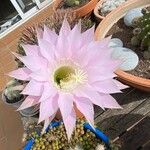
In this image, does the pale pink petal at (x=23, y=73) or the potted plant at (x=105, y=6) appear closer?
the pale pink petal at (x=23, y=73)

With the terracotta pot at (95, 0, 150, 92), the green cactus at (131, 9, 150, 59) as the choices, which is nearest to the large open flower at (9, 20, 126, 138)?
the terracotta pot at (95, 0, 150, 92)

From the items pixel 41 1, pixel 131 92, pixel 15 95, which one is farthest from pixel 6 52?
pixel 131 92

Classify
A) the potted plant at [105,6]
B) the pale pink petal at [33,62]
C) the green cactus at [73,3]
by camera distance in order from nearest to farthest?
the pale pink petal at [33,62]
the potted plant at [105,6]
the green cactus at [73,3]

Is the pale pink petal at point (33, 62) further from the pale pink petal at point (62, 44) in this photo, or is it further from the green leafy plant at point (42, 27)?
the green leafy plant at point (42, 27)

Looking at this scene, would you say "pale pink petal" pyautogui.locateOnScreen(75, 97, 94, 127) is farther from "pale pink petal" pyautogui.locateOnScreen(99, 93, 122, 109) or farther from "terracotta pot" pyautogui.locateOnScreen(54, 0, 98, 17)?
"terracotta pot" pyautogui.locateOnScreen(54, 0, 98, 17)

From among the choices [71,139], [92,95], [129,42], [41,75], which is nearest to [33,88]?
[41,75]

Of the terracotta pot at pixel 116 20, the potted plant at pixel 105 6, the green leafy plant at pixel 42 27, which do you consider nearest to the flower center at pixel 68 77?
the terracotta pot at pixel 116 20

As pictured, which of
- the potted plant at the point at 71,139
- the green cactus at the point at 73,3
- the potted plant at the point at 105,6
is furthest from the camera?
the green cactus at the point at 73,3

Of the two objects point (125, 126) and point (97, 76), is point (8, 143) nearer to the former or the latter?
point (125, 126)
